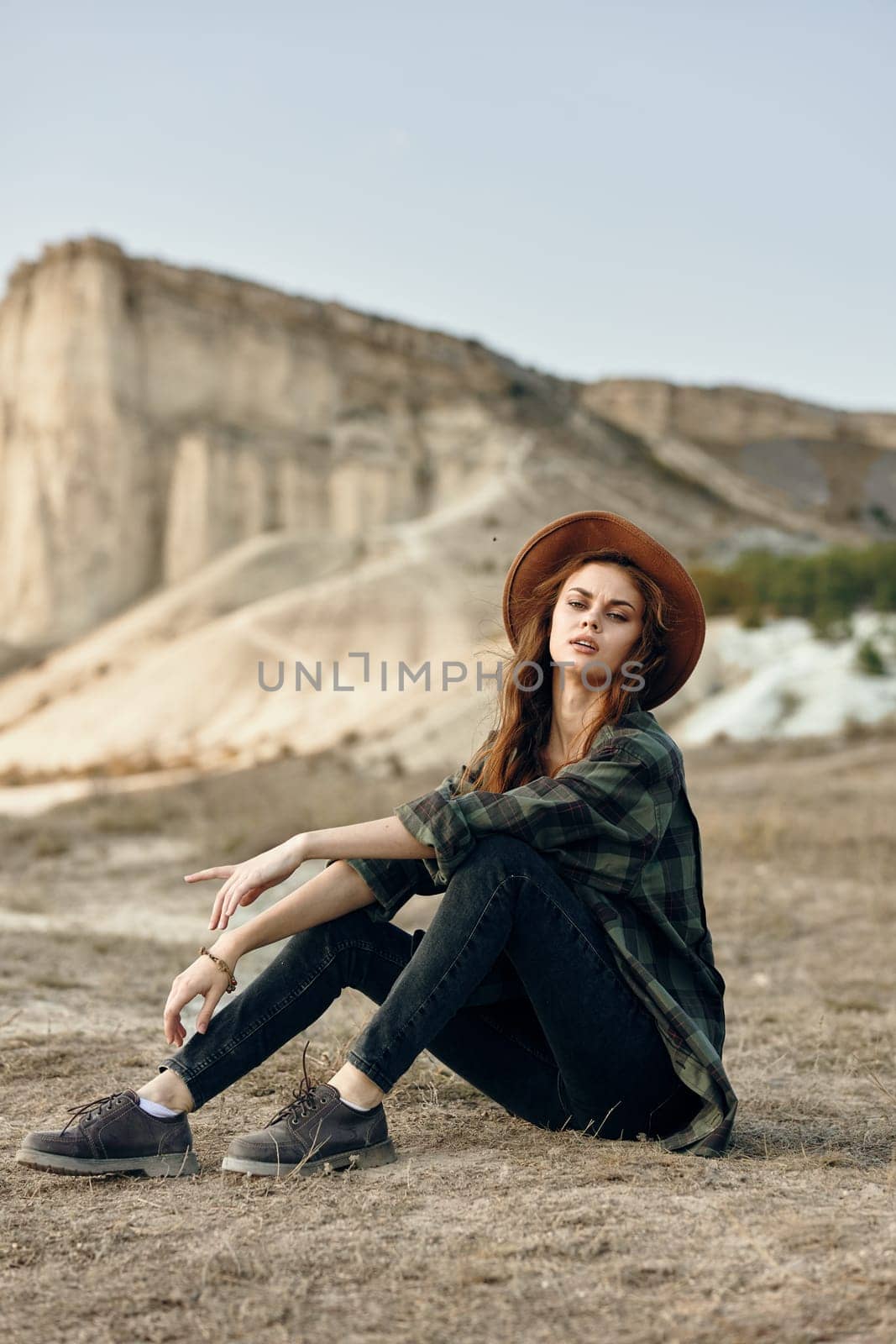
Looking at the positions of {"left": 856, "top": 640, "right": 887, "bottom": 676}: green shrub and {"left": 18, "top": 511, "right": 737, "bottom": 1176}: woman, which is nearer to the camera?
{"left": 18, "top": 511, "right": 737, "bottom": 1176}: woman

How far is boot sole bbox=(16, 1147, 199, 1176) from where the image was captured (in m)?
2.34

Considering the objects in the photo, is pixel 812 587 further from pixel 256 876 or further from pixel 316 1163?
pixel 316 1163

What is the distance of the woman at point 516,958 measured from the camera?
7.56ft

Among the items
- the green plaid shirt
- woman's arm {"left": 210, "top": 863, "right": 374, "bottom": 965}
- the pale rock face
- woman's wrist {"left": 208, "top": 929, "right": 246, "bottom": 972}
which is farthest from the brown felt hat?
the pale rock face

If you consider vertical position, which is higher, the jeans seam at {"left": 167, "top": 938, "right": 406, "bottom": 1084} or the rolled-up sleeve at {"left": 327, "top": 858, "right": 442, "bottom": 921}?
the rolled-up sleeve at {"left": 327, "top": 858, "right": 442, "bottom": 921}

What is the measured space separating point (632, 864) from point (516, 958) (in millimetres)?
300

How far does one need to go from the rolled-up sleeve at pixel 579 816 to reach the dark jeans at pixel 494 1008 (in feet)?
0.14

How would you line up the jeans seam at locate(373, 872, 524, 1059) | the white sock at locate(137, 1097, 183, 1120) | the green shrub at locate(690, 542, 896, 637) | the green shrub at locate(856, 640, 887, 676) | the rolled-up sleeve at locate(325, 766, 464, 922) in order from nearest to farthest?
the jeans seam at locate(373, 872, 524, 1059), the white sock at locate(137, 1097, 183, 1120), the rolled-up sleeve at locate(325, 766, 464, 922), the green shrub at locate(856, 640, 887, 676), the green shrub at locate(690, 542, 896, 637)

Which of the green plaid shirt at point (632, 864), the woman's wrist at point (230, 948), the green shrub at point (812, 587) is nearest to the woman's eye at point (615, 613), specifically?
the green plaid shirt at point (632, 864)

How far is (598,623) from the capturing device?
8.78 ft

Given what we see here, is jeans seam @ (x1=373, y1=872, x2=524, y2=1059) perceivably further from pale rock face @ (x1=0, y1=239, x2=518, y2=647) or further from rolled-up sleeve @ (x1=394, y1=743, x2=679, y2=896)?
pale rock face @ (x1=0, y1=239, x2=518, y2=647)

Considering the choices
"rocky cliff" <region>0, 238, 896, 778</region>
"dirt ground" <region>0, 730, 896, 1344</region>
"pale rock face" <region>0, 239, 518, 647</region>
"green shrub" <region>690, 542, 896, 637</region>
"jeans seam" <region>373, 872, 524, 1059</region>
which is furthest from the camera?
"pale rock face" <region>0, 239, 518, 647</region>

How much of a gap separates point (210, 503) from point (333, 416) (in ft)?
15.8

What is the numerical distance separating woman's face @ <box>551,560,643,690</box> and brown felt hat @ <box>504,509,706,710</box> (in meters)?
0.07
